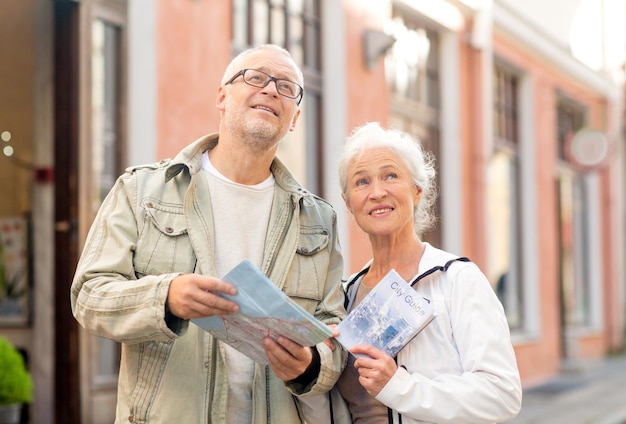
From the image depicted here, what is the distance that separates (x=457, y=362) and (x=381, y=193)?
1.82 ft

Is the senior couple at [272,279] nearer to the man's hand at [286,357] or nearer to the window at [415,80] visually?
the man's hand at [286,357]

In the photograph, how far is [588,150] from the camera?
1380 centimetres

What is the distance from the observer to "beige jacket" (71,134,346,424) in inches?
91.0

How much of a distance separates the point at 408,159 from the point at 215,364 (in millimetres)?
892

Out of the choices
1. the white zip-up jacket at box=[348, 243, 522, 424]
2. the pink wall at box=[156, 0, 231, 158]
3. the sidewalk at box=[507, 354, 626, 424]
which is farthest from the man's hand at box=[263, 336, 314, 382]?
the sidewalk at box=[507, 354, 626, 424]

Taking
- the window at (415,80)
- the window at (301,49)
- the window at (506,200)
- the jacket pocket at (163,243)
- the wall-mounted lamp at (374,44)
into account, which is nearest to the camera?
the jacket pocket at (163,243)

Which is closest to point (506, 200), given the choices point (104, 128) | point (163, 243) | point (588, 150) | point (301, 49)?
point (588, 150)

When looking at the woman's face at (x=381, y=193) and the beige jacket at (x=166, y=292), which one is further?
the woman's face at (x=381, y=193)

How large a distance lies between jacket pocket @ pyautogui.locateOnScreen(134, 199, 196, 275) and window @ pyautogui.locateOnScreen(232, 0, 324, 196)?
15.8 feet

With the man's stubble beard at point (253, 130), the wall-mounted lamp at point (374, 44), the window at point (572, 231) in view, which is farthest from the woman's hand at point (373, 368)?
the window at point (572, 231)

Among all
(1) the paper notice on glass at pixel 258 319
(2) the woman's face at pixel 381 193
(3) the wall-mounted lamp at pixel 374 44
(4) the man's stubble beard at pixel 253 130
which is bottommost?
(1) the paper notice on glass at pixel 258 319

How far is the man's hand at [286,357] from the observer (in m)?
2.32

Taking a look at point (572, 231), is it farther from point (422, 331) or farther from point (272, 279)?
point (272, 279)

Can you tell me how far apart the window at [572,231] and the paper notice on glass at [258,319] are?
12.1 metres
